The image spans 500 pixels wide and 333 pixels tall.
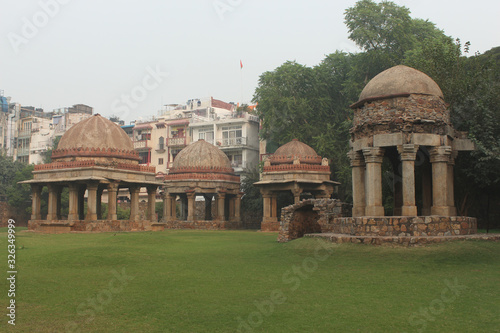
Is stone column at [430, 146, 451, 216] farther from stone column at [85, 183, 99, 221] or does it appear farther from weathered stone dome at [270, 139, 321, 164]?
stone column at [85, 183, 99, 221]

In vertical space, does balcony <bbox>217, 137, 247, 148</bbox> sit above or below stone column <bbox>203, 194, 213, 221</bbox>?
above

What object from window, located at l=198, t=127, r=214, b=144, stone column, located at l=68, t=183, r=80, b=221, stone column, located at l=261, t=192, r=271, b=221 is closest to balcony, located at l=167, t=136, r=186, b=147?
window, located at l=198, t=127, r=214, b=144

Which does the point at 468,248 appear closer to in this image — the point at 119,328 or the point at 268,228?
the point at 119,328

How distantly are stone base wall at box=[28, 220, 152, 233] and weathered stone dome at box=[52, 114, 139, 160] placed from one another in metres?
4.11

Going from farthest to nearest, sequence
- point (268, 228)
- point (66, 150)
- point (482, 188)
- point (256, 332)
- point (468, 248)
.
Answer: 1. point (268, 228)
2. point (66, 150)
3. point (482, 188)
4. point (468, 248)
5. point (256, 332)

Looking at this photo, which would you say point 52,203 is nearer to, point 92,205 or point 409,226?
point 92,205

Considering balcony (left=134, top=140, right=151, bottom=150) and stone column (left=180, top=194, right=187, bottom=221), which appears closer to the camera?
stone column (left=180, top=194, right=187, bottom=221)

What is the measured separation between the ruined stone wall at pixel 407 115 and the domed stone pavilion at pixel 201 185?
75.6 feet

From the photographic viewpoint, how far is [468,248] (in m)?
15.3

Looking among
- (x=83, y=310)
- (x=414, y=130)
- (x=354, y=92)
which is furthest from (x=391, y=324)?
(x=354, y=92)

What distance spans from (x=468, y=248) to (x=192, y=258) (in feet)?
25.5

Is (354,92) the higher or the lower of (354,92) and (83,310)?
the higher

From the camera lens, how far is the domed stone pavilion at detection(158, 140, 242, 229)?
40.7 metres

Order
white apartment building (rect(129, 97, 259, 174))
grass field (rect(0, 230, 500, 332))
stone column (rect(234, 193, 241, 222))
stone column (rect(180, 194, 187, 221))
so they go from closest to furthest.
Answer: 1. grass field (rect(0, 230, 500, 332))
2. stone column (rect(234, 193, 241, 222))
3. stone column (rect(180, 194, 187, 221))
4. white apartment building (rect(129, 97, 259, 174))
